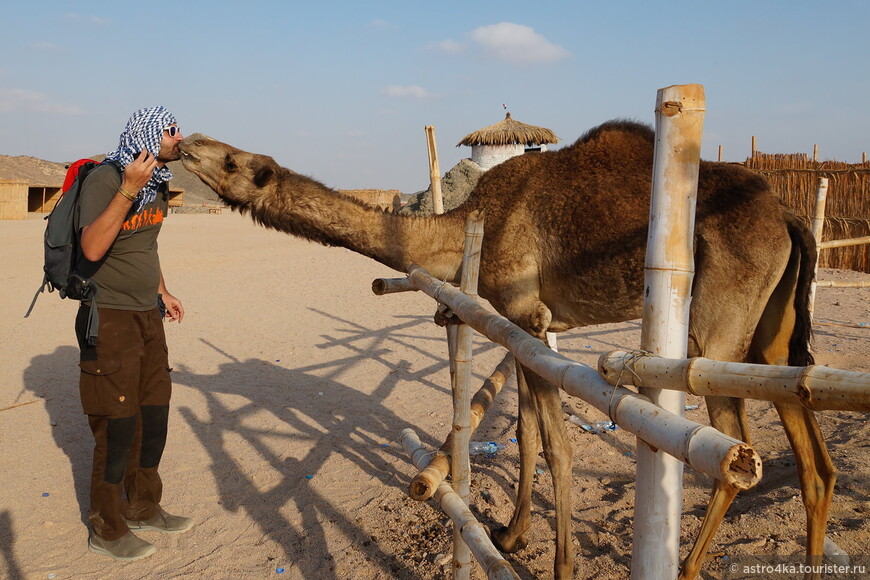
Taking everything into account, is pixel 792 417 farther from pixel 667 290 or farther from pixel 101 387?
pixel 101 387

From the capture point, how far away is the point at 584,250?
3.80 meters

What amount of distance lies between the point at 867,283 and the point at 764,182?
7.60m

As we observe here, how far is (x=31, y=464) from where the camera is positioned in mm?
5418

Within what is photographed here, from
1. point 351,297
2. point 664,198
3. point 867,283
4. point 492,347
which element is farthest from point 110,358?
point 867,283

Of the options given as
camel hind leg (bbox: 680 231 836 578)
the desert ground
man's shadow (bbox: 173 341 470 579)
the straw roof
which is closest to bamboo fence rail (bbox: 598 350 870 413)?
camel hind leg (bbox: 680 231 836 578)

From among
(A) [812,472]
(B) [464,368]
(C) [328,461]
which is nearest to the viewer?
(B) [464,368]

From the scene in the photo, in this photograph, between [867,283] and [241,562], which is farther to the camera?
[867,283]

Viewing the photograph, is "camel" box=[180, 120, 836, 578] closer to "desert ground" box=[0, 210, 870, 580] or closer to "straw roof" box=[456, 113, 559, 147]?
"desert ground" box=[0, 210, 870, 580]

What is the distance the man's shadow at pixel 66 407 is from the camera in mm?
5270

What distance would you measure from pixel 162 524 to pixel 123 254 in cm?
181

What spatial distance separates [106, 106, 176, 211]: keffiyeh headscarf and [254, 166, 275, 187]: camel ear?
22.1 inches

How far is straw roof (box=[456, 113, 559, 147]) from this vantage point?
2166 centimetres

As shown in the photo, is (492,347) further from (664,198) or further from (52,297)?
(52,297)

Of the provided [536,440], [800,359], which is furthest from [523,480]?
[800,359]
